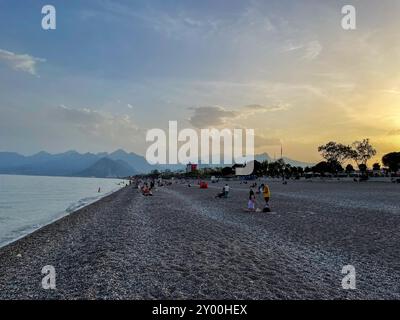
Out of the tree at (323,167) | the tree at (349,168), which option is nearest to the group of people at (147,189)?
the tree at (323,167)

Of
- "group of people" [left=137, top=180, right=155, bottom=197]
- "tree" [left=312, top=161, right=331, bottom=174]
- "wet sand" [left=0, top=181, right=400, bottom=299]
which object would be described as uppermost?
"tree" [left=312, top=161, right=331, bottom=174]

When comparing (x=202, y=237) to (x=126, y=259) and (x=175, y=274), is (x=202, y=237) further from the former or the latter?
(x=175, y=274)

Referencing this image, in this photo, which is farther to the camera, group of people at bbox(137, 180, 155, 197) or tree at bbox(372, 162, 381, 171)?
tree at bbox(372, 162, 381, 171)

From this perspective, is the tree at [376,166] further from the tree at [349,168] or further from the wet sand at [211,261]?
the wet sand at [211,261]

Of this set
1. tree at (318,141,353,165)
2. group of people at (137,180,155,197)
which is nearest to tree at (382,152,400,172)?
tree at (318,141,353,165)

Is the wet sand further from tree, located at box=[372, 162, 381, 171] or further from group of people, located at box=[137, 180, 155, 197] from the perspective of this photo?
tree, located at box=[372, 162, 381, 171]

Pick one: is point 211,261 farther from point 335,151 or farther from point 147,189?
point 335,151

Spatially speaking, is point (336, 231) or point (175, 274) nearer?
point (175, 274)

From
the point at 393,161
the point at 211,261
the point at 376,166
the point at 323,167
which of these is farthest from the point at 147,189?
the point at 376,166

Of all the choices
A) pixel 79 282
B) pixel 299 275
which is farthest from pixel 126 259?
pixel 299 275

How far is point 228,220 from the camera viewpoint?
21.7m
